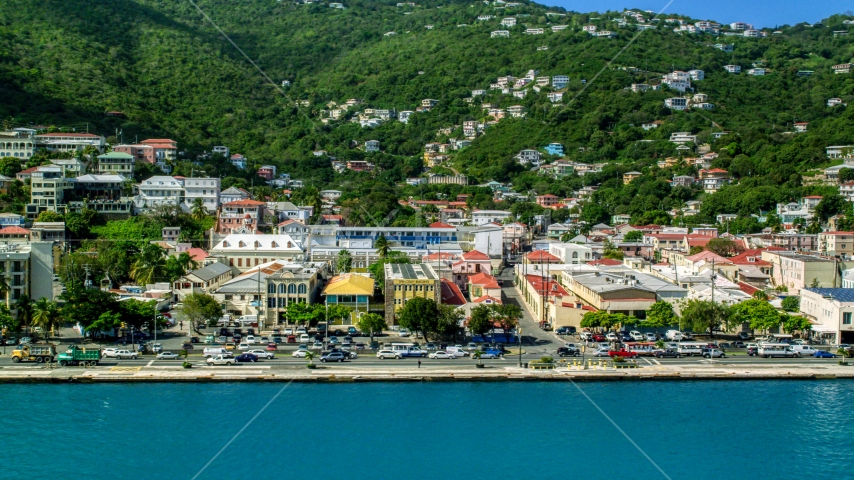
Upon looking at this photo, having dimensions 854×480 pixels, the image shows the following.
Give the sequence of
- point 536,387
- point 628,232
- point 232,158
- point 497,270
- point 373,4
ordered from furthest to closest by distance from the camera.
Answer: point 373,4 → point 232,158 → point 628,232 → point 497,270 → point 536,387

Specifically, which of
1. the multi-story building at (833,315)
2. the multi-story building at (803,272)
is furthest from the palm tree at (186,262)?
the multi-story building at (803,272)

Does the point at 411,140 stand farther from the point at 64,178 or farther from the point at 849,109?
the point at 64,178

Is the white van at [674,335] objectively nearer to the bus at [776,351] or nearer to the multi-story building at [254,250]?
the bus at [776,351]

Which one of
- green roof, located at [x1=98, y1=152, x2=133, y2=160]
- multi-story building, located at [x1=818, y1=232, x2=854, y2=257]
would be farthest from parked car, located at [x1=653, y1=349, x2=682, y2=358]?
green roof, located at [x1=98, y1=152, x2=133, y2=160]

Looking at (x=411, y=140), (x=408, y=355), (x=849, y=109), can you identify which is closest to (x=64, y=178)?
(x=408, y=355)

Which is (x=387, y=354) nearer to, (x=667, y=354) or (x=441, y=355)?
(x=441, y=355)
